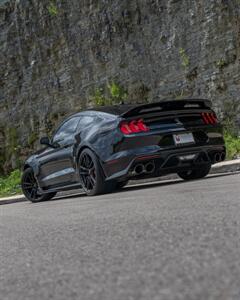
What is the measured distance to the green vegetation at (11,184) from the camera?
16033mm

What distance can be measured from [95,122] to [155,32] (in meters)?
7.53

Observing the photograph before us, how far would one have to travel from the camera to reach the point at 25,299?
2.75m

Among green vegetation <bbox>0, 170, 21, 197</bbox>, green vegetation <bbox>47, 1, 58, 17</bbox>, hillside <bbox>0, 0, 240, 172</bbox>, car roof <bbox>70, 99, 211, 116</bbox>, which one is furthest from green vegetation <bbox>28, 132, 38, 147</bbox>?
car roof <bbox>70, 99, 211, 116</bbox>

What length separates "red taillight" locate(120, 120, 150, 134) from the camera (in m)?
8.55

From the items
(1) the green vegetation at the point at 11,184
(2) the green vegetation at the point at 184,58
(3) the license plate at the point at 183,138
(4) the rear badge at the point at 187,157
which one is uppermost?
(2) the green vegetation at the point at 184,58

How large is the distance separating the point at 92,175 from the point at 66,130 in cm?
149

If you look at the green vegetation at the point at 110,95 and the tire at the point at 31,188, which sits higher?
the green vegetation at the point at 110,95

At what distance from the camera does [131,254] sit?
3.38m

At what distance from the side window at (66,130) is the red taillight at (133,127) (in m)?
1.36

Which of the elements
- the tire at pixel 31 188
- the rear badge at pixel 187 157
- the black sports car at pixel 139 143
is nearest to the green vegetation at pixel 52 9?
the tire at pixel 31 188

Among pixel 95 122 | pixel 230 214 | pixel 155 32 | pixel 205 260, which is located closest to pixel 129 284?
pixel 205 260

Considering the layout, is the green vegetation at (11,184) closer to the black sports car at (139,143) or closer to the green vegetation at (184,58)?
the green vegetation at (184,58)

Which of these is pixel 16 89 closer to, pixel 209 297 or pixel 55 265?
pixel 55 265

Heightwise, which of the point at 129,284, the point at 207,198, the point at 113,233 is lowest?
the point at 207,198
